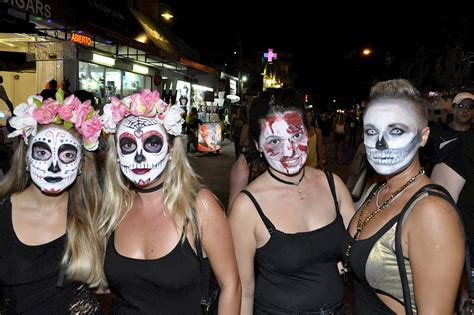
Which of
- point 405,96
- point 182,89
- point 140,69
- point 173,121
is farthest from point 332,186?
point 182,89

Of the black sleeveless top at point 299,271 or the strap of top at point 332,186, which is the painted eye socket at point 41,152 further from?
the strap of top at point 332,186

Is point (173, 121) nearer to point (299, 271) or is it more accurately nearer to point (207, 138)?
point (299, 271)

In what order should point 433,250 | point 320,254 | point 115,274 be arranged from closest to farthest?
point 433,250, point 115,274, point 320,254

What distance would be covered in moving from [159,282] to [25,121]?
1206mm

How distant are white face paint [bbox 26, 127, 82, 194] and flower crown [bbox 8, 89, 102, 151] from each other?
56mm

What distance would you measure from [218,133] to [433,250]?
1632 centimetres

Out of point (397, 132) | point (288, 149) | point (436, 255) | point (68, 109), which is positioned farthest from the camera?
point (288, 149)

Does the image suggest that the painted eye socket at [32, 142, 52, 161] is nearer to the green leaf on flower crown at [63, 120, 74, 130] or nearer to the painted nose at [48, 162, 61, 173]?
the painted nose at [48, 162, 61, 173]

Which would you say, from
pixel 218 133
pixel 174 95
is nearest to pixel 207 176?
pixel 218 133

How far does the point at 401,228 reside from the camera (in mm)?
2027

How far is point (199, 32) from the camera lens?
30.5 metres

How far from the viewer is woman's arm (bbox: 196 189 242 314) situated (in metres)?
2.36

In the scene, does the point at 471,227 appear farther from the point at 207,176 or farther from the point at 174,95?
the point at 174,95

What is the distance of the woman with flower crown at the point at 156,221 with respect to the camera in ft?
7.69
